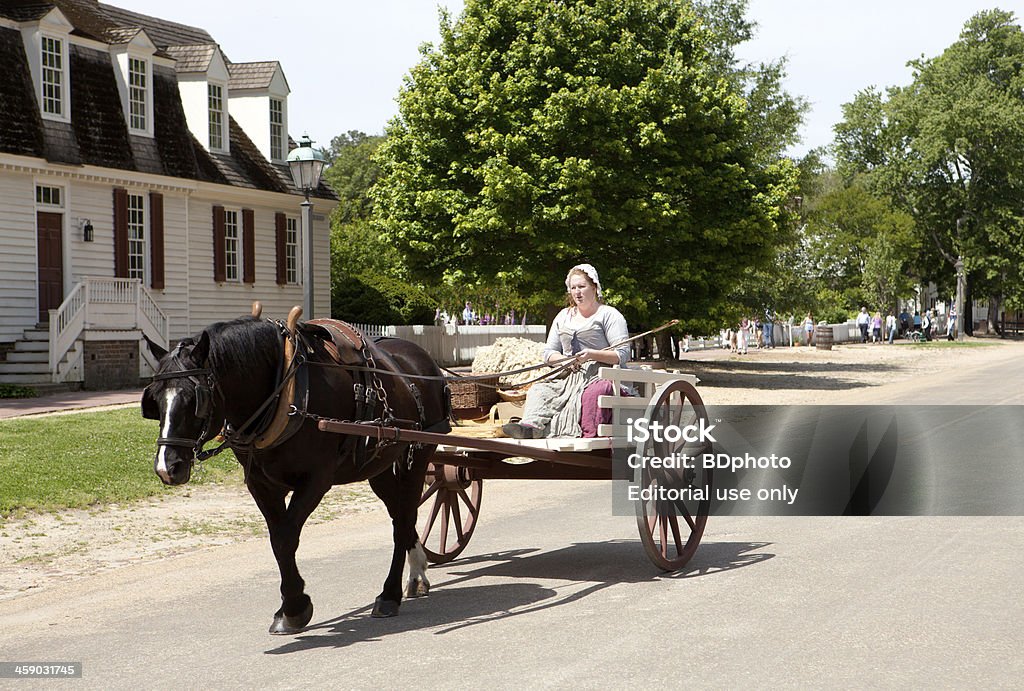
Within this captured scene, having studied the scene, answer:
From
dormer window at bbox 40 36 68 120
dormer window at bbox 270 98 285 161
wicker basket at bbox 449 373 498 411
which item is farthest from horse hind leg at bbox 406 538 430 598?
dormer window at bbox 270 98 285 161

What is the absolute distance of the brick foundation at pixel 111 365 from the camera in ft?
82.7

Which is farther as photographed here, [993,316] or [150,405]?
[993,316]

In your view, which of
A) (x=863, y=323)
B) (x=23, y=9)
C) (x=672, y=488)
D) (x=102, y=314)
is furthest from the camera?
(x=863, y=323)

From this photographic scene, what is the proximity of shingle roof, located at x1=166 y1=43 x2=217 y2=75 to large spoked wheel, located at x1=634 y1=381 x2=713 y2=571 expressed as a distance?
25.3 meters

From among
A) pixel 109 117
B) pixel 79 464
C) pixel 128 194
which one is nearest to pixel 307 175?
pixel 79 464

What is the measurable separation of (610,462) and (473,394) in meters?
1.69

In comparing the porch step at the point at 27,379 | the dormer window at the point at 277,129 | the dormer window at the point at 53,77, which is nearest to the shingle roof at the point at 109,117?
the dormer window at the point at 53,77

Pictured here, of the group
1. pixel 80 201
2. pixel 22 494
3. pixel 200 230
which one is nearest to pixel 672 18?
pixel 200 230

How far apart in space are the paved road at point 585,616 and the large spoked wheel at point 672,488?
0.22 metres

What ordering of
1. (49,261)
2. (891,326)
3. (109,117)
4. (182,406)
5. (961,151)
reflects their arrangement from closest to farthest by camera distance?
(182,406), (49,261), (109,117), (891,326), (961,151)

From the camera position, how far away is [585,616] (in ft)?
22.9

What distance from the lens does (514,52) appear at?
28.8 m

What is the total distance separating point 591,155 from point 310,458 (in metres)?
22.2

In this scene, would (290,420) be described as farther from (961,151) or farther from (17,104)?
(961,151)
